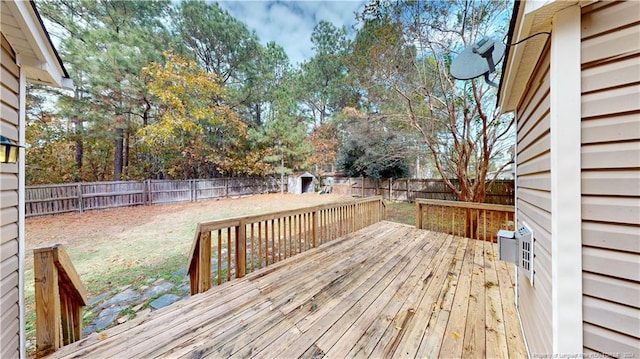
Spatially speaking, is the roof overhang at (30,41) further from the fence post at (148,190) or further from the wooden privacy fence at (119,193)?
the fence post at (148,190)

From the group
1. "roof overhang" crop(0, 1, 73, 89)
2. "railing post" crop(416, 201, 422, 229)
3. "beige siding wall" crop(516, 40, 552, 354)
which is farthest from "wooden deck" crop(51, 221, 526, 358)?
"roof overhang" crop(0, 1, 73, 89)

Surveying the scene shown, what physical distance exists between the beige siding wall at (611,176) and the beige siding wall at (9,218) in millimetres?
3306

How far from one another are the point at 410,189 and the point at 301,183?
6929 mm

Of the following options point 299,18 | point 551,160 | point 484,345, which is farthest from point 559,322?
point 299,18

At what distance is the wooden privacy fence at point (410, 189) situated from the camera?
797 centimetres

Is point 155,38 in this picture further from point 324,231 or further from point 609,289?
point 609,289

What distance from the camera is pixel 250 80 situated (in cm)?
1316

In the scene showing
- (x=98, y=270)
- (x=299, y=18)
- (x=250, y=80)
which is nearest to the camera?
(x=98, y=270)

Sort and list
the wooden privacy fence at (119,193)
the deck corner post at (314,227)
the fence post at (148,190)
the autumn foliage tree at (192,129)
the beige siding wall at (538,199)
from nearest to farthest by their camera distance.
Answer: the beige siding wall at (538,199) → the deck corner post at (314,227) → the wooden privacy fence at (119,193) → the fence post at (148,190) → the autumn foliage tree at (192,129)

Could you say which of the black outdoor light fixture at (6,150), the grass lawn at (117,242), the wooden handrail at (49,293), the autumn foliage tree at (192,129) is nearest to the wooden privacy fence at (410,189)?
the grass lawn at (117,242)

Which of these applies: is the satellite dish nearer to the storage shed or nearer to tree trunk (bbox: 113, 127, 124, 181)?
the storage shed

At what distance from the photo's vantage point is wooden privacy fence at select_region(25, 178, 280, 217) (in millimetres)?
6742

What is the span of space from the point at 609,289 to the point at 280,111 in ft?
44.9

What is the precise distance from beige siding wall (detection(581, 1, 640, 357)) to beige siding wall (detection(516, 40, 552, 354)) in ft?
0.57
